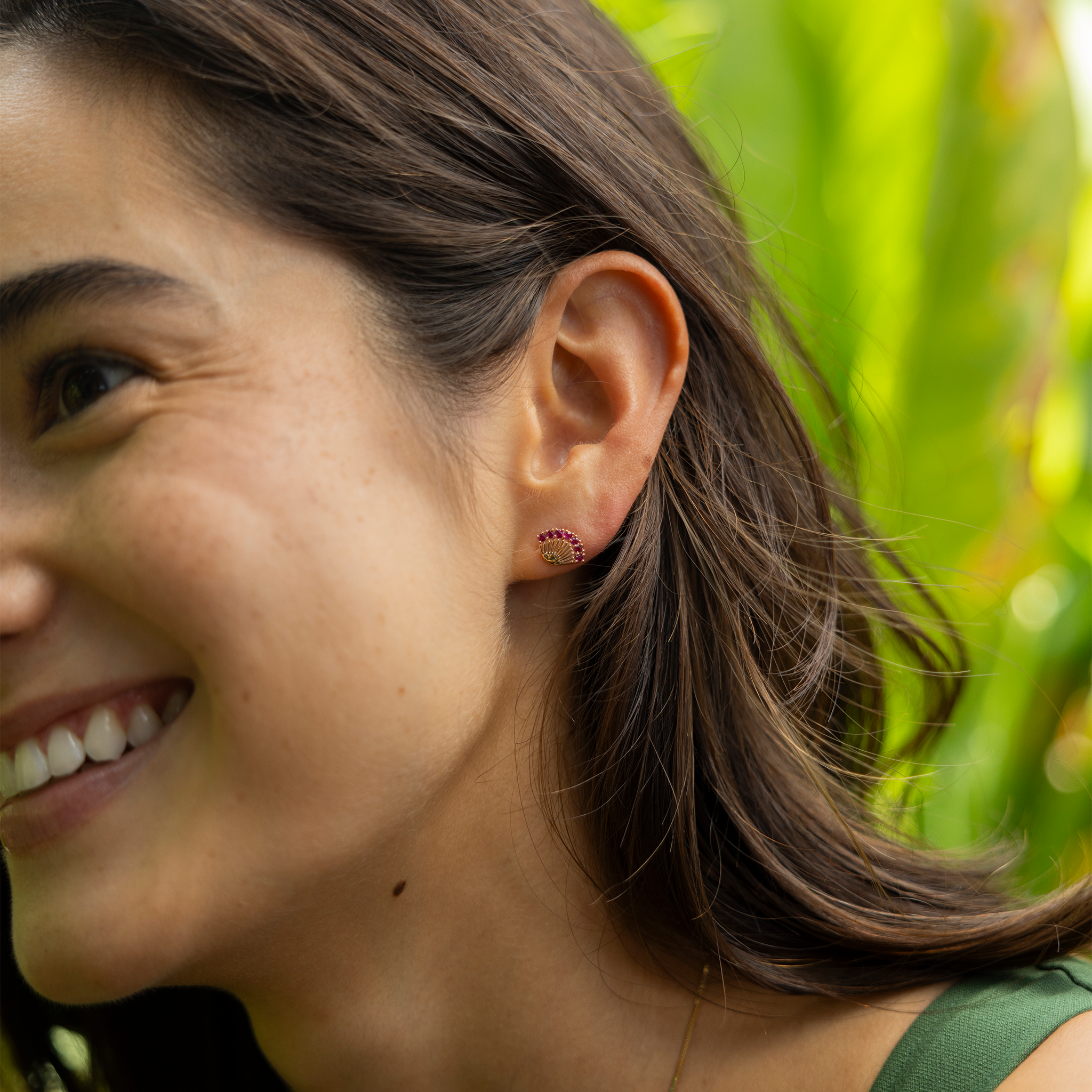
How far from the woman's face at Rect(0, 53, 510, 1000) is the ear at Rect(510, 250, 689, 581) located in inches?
4.6

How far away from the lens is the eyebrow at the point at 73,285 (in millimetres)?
985

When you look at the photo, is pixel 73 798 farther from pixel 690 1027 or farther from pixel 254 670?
pixel 690 1027

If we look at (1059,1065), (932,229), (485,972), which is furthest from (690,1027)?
(932,229)

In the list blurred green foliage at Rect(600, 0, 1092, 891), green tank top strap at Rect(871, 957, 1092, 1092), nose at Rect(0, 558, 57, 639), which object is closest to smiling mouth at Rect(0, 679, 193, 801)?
nose at Rect(0, 558, 57, 639)

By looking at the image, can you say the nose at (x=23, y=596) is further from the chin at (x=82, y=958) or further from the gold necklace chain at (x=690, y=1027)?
the gold necklace chain at (x=690, y=1027)

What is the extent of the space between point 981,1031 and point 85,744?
963 millimetres

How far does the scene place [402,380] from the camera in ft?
3.56

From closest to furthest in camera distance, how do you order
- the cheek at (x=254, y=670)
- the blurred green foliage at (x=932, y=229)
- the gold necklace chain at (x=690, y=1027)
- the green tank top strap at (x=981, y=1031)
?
the cheek at (x=254, y=670) → the green tank top strap at (x=981, y=1031) → the gold necklace chain at (x=690, y=1027) → the blurred green foliage at (x=932, y=229)

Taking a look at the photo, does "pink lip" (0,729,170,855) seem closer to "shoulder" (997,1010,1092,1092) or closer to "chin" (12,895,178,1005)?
"chin" (12,895,178,1005)

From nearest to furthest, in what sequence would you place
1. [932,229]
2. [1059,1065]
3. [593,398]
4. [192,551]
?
[192,551], [1059,1065], [593,398], [932,229]

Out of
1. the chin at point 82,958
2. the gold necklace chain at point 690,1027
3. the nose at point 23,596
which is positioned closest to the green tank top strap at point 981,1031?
the gold necklace chain at point 690,1027

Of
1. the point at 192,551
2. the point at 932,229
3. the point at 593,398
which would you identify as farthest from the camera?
the point at 932,229

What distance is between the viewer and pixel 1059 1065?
1061 mm

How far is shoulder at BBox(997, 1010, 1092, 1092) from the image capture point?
1.04m
